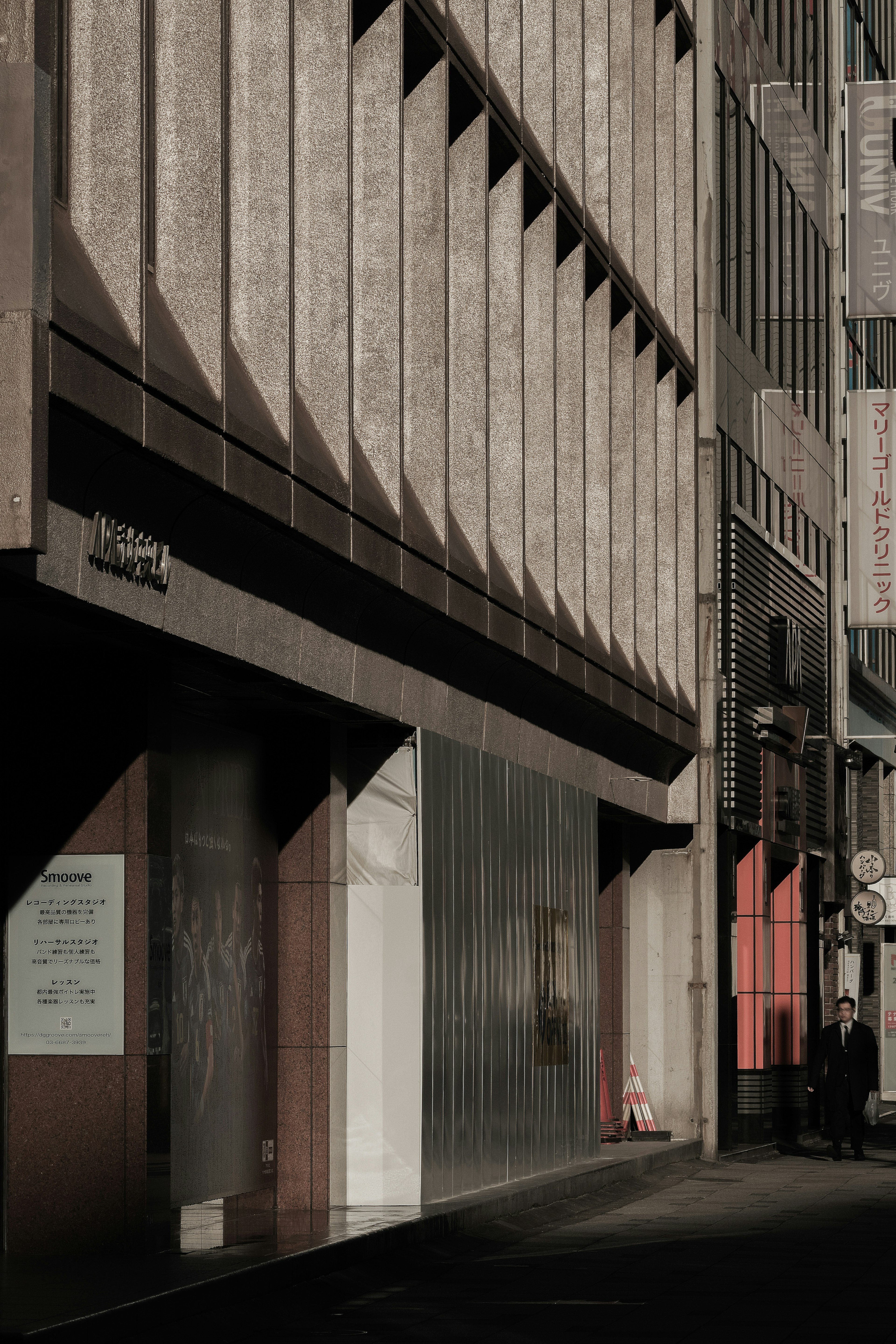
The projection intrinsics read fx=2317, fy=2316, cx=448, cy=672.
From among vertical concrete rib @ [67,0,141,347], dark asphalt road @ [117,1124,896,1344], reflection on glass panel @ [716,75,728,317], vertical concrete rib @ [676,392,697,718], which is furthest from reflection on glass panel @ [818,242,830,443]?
vertical concrete rib @ [67,0,141,347]

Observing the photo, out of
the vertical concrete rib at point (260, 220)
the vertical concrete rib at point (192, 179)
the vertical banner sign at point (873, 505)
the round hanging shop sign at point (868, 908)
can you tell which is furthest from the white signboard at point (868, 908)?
the vertical concrete rib at point (192, 179)

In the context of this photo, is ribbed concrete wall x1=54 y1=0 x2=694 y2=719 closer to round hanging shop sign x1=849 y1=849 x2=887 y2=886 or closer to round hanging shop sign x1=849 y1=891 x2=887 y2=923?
round hanging shop sign x1=849 y1=891 x2=887 y2=923

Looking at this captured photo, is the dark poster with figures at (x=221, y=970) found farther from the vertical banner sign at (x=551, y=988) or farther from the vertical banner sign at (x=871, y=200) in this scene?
the vertical banner sign at (x=871, y=200)

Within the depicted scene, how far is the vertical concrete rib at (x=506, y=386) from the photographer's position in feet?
64.1

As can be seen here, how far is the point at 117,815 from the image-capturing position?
1354cm

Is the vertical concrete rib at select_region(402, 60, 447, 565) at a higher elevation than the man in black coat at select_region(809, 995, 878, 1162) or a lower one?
higher

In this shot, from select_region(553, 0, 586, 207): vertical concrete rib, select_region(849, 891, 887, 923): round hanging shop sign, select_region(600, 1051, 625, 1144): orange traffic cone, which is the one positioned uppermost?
select_region(553, 0, 586, 207): vertical concrete rib

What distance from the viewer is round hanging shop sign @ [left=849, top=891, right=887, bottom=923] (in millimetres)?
35500

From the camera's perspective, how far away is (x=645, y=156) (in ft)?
85.3

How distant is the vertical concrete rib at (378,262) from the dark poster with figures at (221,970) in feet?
7.06

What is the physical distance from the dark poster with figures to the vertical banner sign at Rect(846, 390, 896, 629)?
67.5 ft

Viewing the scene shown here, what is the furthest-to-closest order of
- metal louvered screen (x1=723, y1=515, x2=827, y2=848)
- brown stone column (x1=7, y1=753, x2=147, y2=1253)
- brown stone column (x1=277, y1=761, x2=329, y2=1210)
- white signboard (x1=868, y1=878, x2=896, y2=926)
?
white signboard (x1=868, y1=878, x2=896, y2=926) < metal louvered screen (x1=723, y1=515, x2=827, y2=848) < brown stone column (x1=277, y1=761, x2=329, y2=1210) < brown stone column (x1=7, y1=753, x2=147, y2=1253)

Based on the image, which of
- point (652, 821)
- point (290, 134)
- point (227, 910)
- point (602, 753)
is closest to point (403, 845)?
point (227, 910)

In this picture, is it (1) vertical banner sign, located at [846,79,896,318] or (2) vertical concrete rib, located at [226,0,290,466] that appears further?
(1) vertical banner sign, located at [846,79,896,318]
